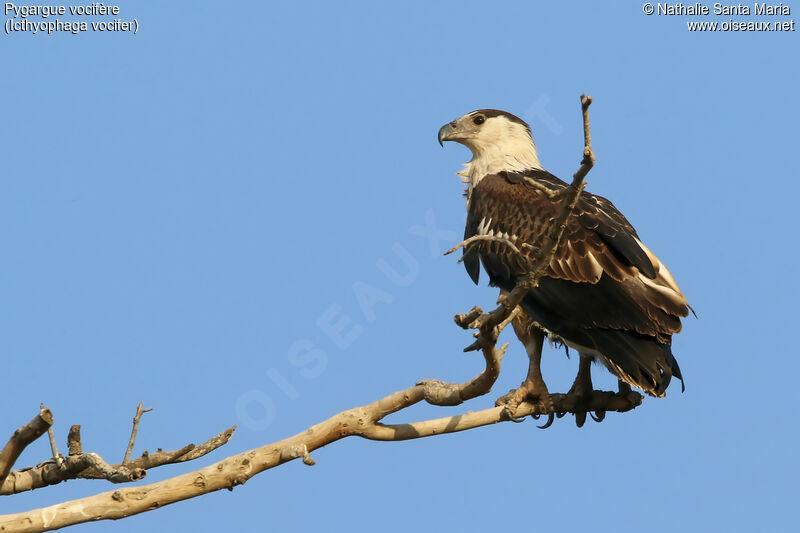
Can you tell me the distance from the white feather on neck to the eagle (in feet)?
1.39

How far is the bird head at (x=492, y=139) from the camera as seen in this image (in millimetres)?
8281

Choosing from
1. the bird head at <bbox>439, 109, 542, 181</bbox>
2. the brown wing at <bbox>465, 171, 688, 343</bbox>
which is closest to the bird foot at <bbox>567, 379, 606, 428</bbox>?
the brown wing at <bbox>465, 171, 688, 343</bbox>

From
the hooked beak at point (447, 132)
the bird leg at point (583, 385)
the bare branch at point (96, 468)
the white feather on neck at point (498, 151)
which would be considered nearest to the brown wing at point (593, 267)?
the bird leg at point (583, 385)

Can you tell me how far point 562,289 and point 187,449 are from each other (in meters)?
2.69

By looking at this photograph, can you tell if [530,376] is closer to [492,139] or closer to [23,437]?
[492,139]

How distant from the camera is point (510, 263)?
7.25m

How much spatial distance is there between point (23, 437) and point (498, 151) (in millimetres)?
4552

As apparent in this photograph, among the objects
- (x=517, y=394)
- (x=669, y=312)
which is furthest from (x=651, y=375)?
(x=517, y=394)

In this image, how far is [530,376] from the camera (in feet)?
23.8

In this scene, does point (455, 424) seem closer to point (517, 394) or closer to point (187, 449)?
point (517, 394)

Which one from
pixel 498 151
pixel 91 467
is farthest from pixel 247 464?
pixel 498 151

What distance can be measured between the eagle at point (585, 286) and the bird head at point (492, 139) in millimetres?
494

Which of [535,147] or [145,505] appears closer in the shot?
[145,505]

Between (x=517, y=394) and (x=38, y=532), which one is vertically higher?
(x=517, y=394)
